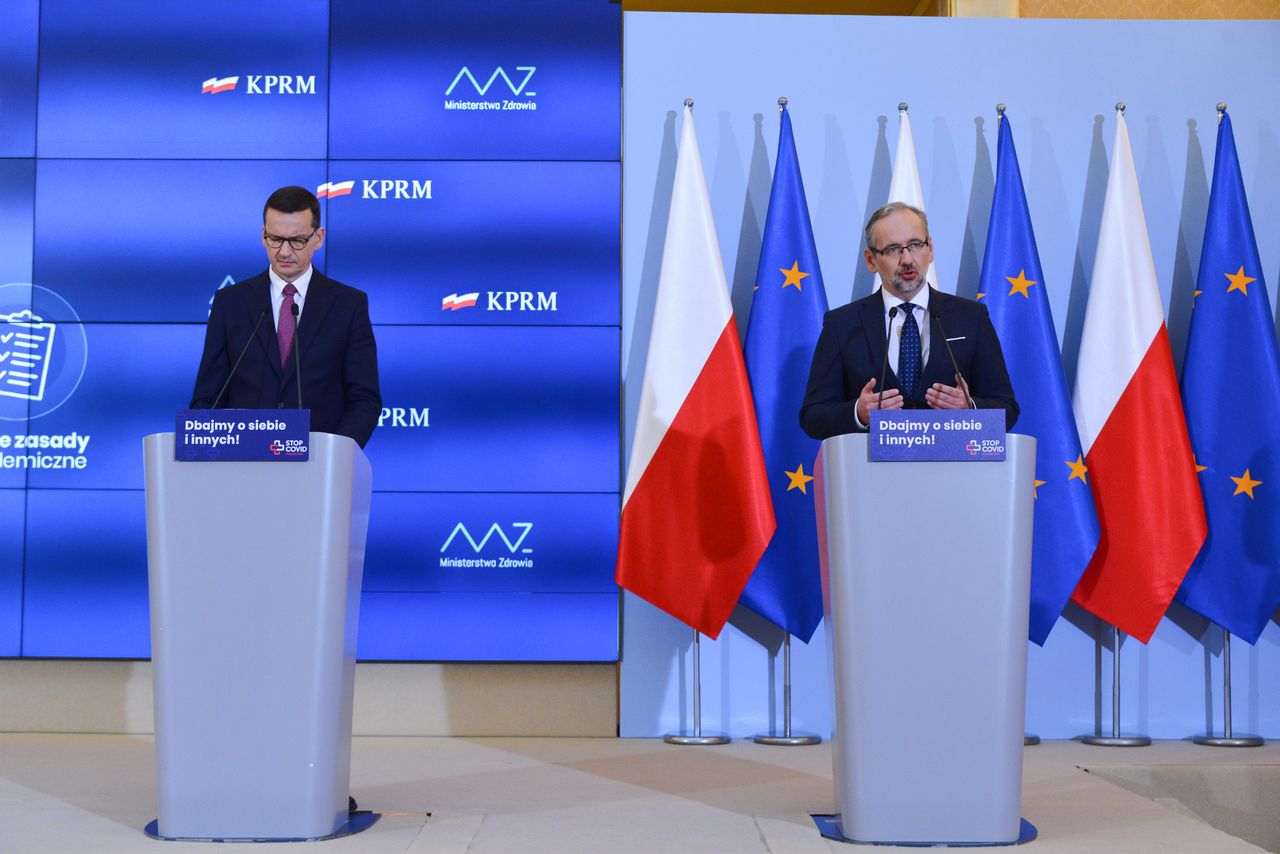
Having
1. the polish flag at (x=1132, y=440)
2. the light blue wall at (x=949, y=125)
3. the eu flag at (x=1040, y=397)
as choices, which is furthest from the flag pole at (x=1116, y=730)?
the light blue wall at (x=949, y=125)

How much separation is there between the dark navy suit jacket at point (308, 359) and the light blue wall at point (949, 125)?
5.64ft

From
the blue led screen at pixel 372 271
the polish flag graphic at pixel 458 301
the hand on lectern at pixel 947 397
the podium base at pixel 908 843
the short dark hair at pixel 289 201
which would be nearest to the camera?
the podium base at pixel 908 843

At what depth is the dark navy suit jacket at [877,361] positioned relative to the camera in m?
3.32

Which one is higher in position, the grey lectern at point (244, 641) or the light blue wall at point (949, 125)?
the light blue wall at point (949, 125)

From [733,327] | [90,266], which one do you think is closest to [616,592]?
[733,327]

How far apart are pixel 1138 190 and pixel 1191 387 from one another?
0.76m

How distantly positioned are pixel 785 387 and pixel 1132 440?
1.26 metres

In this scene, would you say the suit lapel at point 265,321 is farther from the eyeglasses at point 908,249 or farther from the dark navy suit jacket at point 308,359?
the eyeglasses at point 908,249

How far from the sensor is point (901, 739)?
289 cm

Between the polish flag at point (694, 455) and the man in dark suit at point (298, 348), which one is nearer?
the man in dark suit at point (298, 348)

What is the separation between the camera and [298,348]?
11.0ft

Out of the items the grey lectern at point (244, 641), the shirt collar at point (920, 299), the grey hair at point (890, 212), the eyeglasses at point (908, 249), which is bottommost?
the grey lectern at point (244, 641)

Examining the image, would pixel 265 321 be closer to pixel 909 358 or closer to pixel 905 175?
pixel 909 358

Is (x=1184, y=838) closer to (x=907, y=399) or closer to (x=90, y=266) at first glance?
(x=907, y=399)
